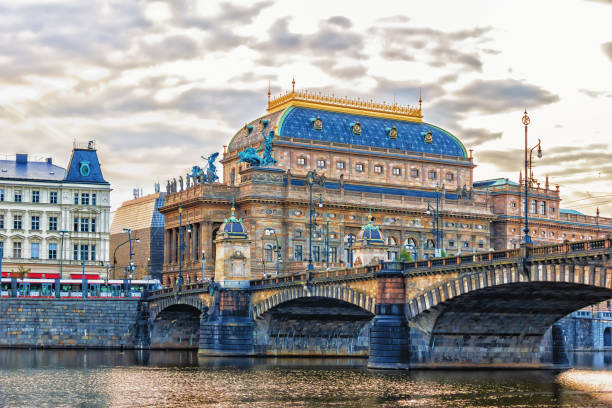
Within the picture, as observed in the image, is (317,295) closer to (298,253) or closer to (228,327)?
(228,327)

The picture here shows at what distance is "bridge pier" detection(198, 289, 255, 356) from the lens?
102m

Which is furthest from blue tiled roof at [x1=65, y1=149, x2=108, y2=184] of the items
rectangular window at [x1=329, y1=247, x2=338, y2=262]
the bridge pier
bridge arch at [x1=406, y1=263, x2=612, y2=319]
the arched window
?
bridge arch at [x1=406, y1=263, x2=612, y2=319]

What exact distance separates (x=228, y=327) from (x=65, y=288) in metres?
38.8

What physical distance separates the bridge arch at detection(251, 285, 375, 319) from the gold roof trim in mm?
67957

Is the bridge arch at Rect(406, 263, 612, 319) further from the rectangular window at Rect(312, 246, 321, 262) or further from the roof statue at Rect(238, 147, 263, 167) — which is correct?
the roof statue at Rect(238, 147, 263, 167)

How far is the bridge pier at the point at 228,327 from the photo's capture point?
102m

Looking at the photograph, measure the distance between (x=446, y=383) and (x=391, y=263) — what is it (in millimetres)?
13381

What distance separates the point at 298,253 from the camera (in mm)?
148875

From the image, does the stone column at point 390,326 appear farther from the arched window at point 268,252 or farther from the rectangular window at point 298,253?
the rectangular window at point 298,253

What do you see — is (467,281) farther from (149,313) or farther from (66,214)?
(66,214)

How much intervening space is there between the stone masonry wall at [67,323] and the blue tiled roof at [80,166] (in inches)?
1226

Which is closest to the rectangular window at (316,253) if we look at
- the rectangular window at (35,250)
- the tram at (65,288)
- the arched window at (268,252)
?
the arched window at (268,252)

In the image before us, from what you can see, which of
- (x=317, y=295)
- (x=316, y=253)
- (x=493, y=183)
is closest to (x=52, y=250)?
(x=316, y=253)

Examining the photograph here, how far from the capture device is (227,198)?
490 ft
